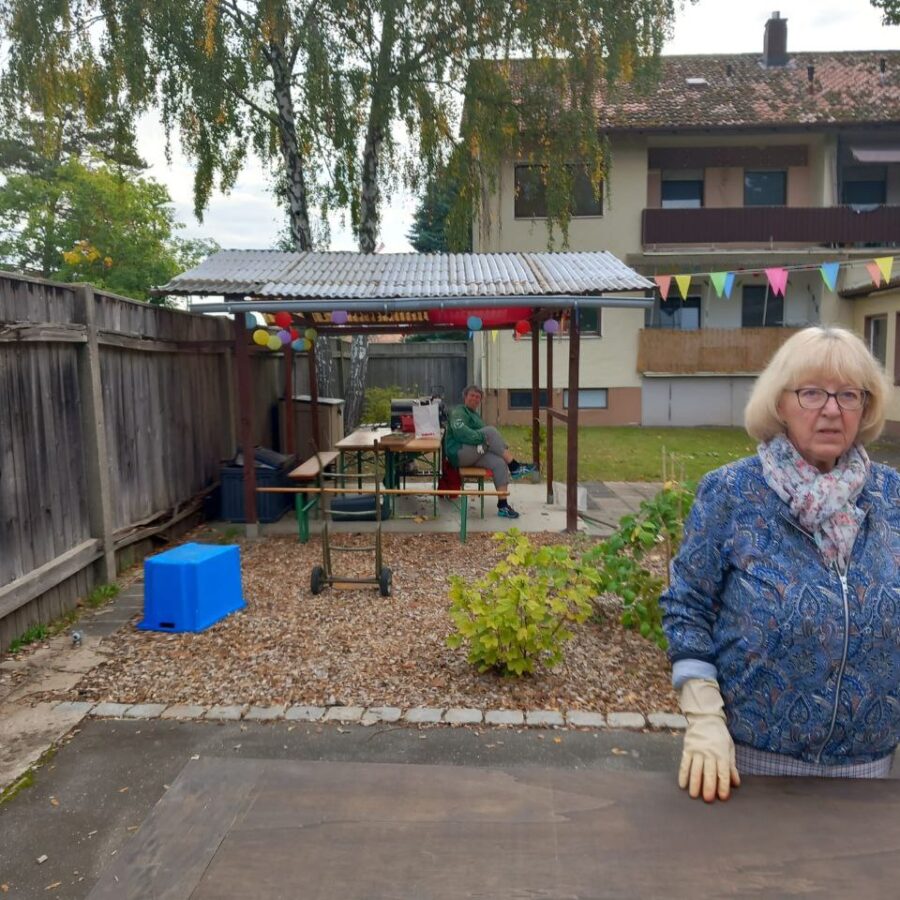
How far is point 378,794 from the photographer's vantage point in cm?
147

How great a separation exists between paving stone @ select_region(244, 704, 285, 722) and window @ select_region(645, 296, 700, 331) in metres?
16.7

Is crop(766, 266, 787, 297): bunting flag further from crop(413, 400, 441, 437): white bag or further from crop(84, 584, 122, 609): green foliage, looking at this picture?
crop(84, 584, 122, 609): green foliage

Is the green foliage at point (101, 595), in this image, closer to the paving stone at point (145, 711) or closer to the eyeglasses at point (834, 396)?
the paving stone at point (145, 711)

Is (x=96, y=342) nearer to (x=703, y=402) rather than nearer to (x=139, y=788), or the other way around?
(x=139, y=788)

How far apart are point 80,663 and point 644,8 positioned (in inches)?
563

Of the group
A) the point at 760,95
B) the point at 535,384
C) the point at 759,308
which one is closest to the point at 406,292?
the point at 535,384

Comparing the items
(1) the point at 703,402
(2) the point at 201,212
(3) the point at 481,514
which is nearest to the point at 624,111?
(1) the point at 703,402

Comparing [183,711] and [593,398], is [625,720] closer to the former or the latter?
[183,711]

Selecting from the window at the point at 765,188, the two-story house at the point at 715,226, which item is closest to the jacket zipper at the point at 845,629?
the two-story house at the point at 715,226

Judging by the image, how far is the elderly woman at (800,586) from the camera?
1.63 m

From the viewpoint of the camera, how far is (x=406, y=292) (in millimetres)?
7836

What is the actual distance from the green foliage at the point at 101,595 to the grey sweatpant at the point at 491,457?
369cm

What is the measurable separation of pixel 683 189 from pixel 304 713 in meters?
18.8

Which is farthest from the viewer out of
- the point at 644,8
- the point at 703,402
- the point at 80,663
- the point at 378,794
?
the point at 703,402
